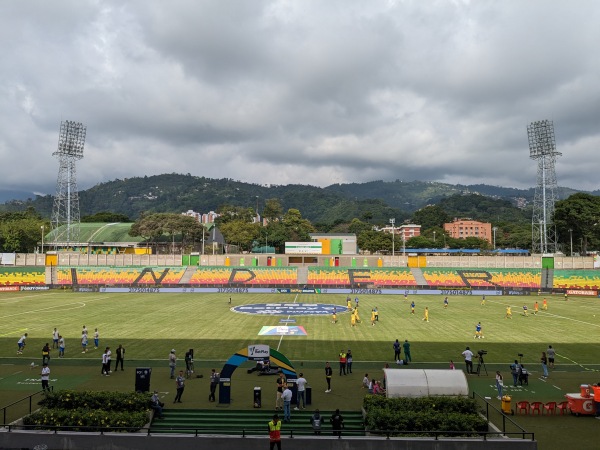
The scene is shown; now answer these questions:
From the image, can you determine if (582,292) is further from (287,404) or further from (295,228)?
(295,228)

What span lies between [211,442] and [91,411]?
5.32m

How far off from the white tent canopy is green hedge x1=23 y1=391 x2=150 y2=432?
408 inches

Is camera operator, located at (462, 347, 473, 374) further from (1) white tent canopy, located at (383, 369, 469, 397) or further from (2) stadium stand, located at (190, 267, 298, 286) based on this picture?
(2) stadium stand, located at (190, 267, 298, 286)

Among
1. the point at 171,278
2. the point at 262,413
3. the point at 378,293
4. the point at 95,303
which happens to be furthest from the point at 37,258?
the point at 262,413

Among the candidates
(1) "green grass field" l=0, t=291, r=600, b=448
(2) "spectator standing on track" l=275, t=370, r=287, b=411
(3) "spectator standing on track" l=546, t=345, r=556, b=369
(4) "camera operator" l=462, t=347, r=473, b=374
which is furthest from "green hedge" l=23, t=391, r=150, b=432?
(3) "spectator standing on track" l=546, t=345, r=556, b=369

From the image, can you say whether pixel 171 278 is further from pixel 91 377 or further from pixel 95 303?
pixel 91 377

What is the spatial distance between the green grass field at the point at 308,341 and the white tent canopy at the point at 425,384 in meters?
2.38

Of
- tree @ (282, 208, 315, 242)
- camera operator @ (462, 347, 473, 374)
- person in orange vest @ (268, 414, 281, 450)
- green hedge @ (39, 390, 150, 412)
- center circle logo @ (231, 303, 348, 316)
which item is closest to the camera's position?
person in orange vest @ (268, 414, 281, 450)

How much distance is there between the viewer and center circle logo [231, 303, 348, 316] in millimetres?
51375

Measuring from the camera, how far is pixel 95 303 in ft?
199

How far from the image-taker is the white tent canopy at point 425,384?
63.3 feet

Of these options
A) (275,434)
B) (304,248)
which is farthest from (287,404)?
(304,248)

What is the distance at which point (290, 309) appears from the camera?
54531mm

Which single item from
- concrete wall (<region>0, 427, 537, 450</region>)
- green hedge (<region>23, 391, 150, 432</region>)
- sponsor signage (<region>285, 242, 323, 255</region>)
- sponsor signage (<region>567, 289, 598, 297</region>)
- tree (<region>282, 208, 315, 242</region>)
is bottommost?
sponsor signage (<region>567, 289, 598, 297</region>)
